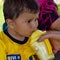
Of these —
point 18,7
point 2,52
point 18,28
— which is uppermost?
point 18,7

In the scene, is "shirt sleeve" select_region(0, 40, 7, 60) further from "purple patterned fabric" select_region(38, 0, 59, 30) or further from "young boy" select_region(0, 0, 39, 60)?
"purple patterned fabric" select_region(38, 0, 59, 30)

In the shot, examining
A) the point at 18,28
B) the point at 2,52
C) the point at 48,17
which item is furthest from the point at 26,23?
the point at 48,17

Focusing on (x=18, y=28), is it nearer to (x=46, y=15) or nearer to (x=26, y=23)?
(x=26, y=23)

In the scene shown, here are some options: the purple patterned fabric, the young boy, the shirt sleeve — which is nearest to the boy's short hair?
the young boy

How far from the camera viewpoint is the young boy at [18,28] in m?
1.35

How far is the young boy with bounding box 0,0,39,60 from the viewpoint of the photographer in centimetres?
135

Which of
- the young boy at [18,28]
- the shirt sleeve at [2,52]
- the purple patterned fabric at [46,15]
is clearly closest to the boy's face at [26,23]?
the young boy at [18,28]

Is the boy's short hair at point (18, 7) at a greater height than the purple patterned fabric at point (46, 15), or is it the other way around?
the boy's short hair at point (18, 7)

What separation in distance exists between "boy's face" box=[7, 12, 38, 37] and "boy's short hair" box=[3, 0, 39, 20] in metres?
0.02

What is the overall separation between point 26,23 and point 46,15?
1.35ft

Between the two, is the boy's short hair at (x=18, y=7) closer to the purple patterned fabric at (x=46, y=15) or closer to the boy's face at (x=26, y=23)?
the boy's face at (x=26, y=23)

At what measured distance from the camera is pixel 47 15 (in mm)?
1750

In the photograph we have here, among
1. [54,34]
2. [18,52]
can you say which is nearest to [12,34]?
[18,52]

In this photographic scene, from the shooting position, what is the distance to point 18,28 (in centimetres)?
139
